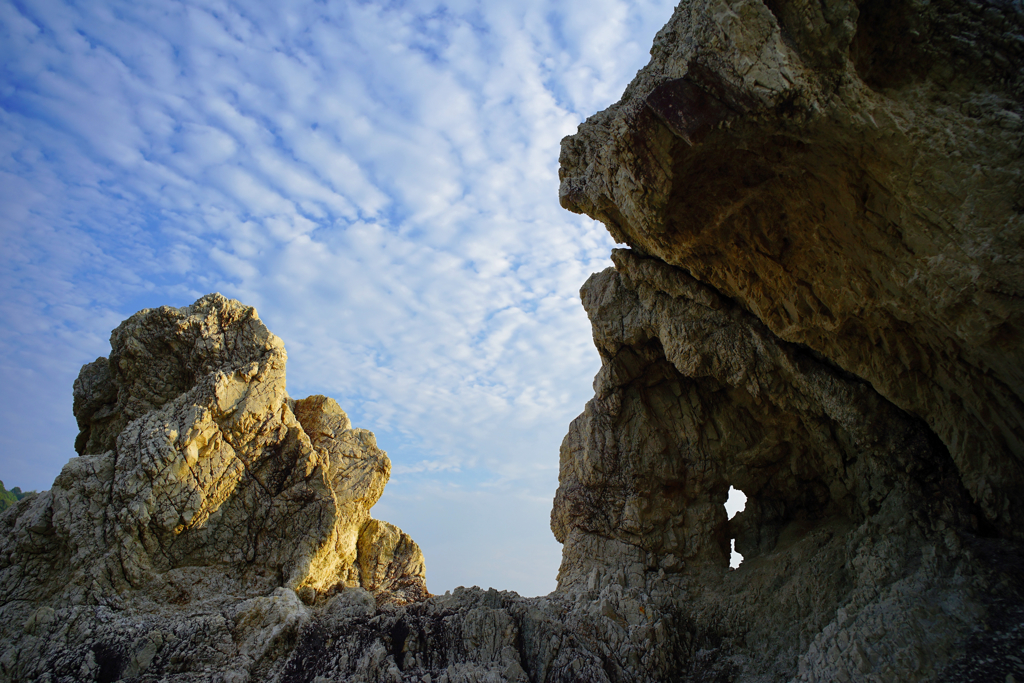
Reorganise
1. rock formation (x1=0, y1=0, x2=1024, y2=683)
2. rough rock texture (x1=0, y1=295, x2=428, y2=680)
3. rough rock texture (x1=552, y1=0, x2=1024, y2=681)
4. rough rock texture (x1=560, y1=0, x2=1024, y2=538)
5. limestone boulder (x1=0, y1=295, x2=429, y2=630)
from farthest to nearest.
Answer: limestone boulder (x1=0, y1=295, x2=429, y2=630) → rough rock texture (x1=0, y1=295, x2=428, y2=680) → rock formation (x1=0, y1=0, x2=1024, y2=683) → rough rock texture (x1=552, y1=0, x2=1024, y2=681) → rough rock texture (x1=560, y1=0, x2=1024, y2=538)

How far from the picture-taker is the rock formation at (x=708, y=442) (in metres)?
6.42

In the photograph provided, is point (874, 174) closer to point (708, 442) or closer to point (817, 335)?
point (817, 335)

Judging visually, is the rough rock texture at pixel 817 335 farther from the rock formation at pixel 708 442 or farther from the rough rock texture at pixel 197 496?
the rough rock texture at pixel 197 496

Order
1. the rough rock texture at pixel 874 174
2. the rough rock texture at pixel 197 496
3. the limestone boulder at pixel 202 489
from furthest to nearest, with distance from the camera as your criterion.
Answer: the limestone boulder at pixel 202 489 < the rough rock texture at pixel 197 496 < the rough rock texture at pixel 874 174

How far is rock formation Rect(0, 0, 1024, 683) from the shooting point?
6.42 meters

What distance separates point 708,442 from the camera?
43.5 feet

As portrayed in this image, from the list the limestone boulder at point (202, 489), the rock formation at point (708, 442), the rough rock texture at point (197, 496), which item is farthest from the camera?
the limestone boulder at point (202, 489)

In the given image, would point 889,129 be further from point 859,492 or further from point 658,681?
point 658,681

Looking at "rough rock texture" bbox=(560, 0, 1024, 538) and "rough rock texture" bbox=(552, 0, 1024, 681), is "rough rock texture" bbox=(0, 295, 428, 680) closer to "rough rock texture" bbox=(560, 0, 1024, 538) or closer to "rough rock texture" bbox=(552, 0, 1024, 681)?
"rough rock texture" bbox=(552, 0, 1024, 681)

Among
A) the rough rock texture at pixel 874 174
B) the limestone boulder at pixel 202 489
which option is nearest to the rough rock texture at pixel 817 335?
the rough rock texture at pixel 874 174

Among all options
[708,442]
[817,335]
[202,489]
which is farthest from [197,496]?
[817,335]

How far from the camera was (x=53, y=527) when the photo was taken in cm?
970

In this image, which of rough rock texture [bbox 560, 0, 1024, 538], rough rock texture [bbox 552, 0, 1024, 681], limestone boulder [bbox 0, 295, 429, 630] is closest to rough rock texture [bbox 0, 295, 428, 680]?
limestone boulder [bbox 0, 295, 429, 630]

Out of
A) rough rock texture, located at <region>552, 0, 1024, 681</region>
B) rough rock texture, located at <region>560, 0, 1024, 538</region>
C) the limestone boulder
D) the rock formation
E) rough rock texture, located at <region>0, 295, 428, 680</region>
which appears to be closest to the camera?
rough rock texture, located at <region>560, 0, 1024, 538</region>
